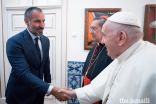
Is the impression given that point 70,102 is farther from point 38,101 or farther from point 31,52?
point 31,52

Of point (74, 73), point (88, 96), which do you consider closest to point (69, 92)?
point (88, 96)

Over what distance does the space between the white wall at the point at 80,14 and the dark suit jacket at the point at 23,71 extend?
3.12 feet

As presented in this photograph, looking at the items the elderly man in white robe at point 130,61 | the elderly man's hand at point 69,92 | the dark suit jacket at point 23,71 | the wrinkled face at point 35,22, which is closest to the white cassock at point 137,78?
the elderly man in white robe at point 130,61

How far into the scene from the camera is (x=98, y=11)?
2.00 meters

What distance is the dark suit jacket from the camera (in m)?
1.23

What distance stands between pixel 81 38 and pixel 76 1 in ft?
2.54

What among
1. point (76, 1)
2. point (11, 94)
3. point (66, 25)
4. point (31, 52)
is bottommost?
point (11, 94)

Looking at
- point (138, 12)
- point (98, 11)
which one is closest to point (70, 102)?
point (98, 11)

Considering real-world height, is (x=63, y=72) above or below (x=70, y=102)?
above

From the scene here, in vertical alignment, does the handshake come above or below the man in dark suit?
below

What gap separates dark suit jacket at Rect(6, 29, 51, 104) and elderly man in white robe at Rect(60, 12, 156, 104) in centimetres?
92

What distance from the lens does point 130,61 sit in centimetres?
71

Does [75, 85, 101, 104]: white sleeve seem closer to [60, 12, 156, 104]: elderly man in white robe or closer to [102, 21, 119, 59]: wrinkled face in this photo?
[60, 12, 156, 104]: elderly man in white robe

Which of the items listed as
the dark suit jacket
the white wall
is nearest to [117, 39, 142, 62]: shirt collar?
the dark suit jacket
